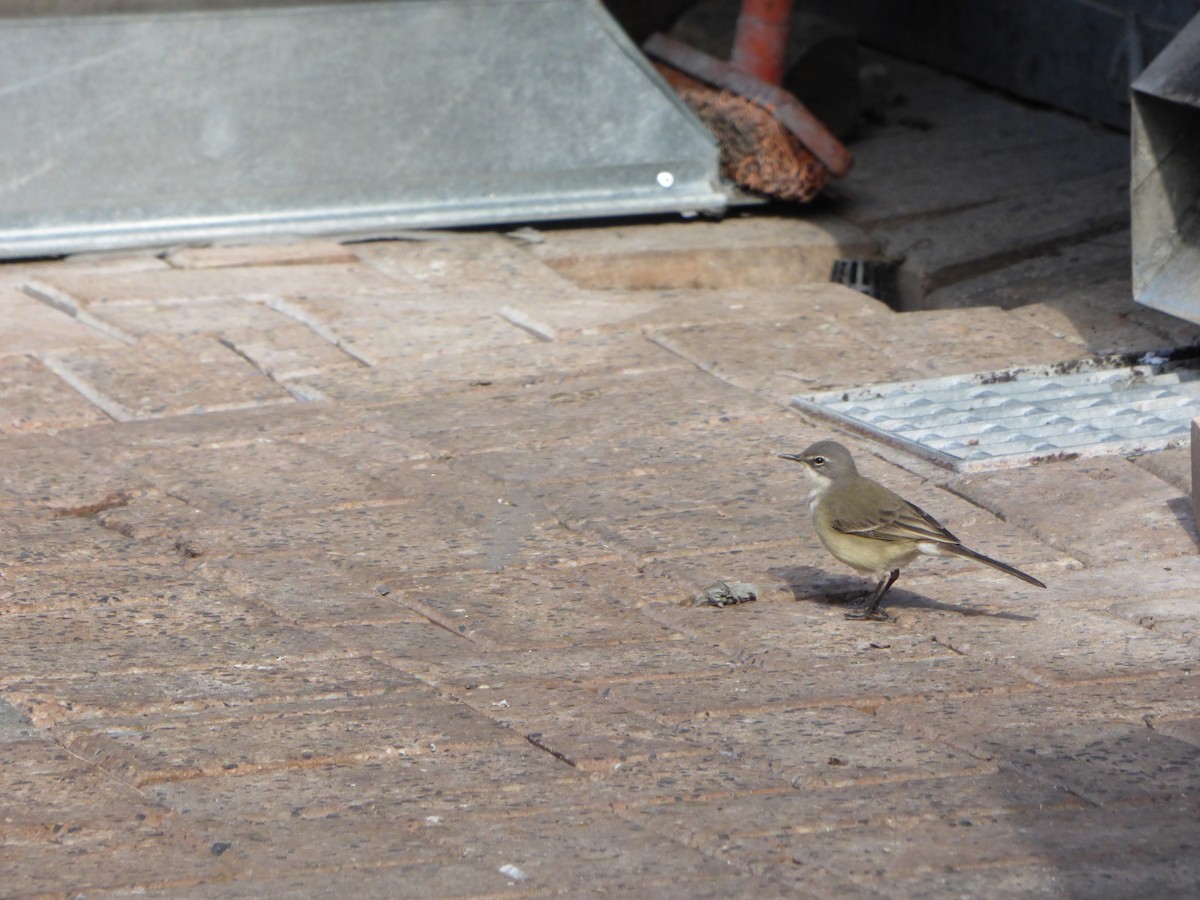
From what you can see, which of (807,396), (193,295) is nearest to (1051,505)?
(807,396)

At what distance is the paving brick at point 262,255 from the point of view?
7289 millimetres

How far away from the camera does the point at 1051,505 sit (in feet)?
16.7

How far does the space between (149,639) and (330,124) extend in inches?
160

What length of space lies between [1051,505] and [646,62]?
3617mm

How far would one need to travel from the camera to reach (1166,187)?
6168mm

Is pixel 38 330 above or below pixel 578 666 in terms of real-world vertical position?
below

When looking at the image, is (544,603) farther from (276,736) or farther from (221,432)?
(221,432)

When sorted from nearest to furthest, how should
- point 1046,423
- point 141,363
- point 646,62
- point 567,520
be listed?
point 567,520, point 1046,423, point 141,363, point 646,62

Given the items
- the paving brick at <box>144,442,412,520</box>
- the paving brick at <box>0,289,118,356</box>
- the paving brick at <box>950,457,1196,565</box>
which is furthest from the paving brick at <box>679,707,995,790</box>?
the paving brick at <box>0,289,118,356</box>

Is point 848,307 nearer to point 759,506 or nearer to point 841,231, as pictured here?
point 841,231

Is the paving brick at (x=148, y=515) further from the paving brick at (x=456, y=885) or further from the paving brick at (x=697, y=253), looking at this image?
the paving brick at (x=697, y=253)

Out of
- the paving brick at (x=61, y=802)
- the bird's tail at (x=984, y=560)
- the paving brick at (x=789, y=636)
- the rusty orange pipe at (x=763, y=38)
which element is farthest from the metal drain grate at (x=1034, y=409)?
the paving brick at (x=61, y=802)

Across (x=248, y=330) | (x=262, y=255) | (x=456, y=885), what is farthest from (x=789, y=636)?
(x=262, y=255)

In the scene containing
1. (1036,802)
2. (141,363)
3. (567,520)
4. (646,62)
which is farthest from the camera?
(646,62)
